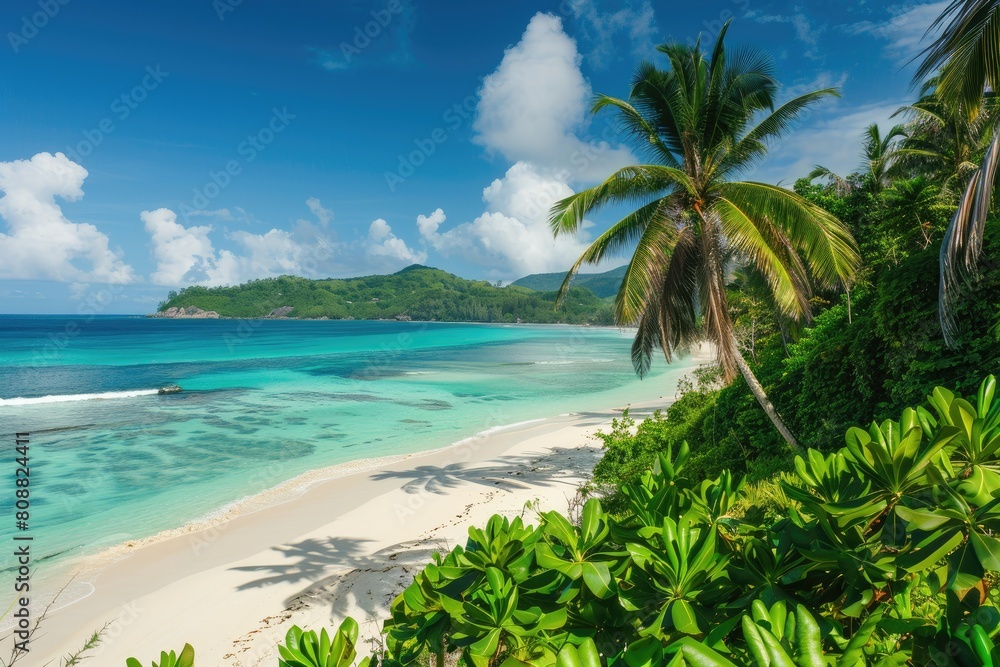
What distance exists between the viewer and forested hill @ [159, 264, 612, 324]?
142 metres

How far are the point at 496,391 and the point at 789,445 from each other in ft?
70.5

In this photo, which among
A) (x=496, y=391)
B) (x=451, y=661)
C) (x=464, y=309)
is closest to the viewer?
(x=451, y=661)

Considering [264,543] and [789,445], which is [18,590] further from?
[789,445]

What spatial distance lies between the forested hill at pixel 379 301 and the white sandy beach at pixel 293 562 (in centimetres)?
12258

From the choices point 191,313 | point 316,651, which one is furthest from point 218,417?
point 191,313

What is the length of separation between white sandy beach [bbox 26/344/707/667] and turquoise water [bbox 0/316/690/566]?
1.98m

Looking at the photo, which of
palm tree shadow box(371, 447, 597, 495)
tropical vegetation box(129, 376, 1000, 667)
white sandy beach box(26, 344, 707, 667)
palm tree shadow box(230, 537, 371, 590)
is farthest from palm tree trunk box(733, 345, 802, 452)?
palm tree shadow box(230, 537, 371, 590)

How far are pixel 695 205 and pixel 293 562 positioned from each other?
9224mm

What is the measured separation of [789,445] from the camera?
746 cm

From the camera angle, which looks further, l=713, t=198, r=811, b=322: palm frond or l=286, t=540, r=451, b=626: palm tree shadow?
l=713, t=198, r=811, b=322: palm frond

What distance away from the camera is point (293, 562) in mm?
8625

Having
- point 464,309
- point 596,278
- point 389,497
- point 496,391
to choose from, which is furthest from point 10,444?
point 596,278

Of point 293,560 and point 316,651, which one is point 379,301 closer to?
point 293,560

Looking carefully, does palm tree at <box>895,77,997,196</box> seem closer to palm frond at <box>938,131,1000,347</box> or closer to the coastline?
palm frond at <box>938,131,1000,347</box>
